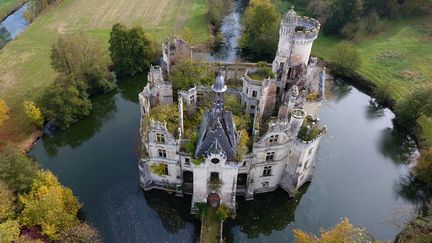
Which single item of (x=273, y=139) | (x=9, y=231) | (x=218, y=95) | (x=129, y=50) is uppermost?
(x=218, y=95)

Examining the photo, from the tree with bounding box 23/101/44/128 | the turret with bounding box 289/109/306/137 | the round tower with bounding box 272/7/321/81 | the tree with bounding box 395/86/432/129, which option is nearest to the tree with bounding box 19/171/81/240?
the tree with bounding box 23/101/44/128

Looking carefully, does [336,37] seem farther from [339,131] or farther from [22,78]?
[22,78]

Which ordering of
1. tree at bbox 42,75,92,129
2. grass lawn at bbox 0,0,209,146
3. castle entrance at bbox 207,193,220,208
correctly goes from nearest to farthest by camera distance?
castle entrance at bbox 207,193,220,208
tree at bbox 42,75,92,129
grass lawn at bbox 0,0,209,146

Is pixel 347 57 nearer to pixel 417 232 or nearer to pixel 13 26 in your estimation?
pixel 417 232

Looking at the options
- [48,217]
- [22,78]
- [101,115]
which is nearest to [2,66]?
[22,78]

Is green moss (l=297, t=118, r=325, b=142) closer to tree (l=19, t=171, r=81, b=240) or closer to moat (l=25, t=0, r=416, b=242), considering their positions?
moat (l=25, t=0, r=416, b=242)

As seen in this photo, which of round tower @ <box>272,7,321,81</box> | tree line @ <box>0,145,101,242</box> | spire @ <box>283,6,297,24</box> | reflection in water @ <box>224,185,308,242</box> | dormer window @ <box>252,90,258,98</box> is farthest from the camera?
dormer window @ <box>252,90,258,98</box>

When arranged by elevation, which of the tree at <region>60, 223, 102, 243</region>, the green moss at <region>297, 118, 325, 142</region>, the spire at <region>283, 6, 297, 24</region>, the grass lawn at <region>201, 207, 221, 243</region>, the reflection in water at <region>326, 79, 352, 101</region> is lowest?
the grass lawn at <region>201, 207, 221, 243</region>

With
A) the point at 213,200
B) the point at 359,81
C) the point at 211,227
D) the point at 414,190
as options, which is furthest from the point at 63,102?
the point at 359,81
